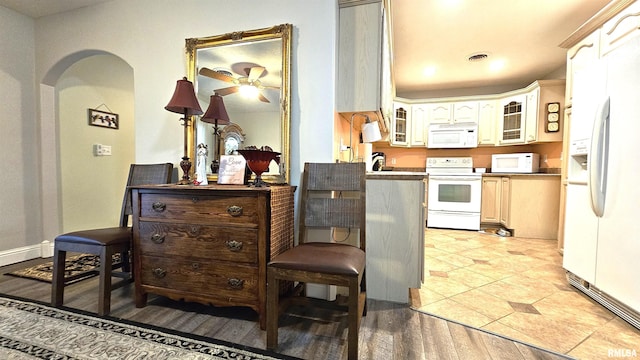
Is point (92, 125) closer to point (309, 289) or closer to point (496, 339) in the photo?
point (309, 289)

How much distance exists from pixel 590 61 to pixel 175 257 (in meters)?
3.86

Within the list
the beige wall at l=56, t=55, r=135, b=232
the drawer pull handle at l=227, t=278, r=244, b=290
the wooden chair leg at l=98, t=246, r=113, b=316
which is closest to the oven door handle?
the drawer pull handle at l=227, t=278, r=244, b=290

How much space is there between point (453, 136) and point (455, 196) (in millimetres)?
1082

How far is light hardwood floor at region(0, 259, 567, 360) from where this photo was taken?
134 centimetres

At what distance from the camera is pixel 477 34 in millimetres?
3092

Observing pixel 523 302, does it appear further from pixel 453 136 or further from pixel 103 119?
pixel 103 119

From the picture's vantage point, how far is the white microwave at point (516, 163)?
13.3 feet

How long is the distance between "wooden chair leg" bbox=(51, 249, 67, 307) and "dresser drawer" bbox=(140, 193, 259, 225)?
58cm

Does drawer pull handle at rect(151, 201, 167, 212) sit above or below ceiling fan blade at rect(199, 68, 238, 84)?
below

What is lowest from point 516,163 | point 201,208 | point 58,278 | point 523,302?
point 523,302

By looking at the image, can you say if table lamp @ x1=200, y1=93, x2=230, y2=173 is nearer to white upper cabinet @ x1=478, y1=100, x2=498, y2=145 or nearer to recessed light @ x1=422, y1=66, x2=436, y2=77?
recessed light @ x1=422, y1=66, x2=436, y2=77

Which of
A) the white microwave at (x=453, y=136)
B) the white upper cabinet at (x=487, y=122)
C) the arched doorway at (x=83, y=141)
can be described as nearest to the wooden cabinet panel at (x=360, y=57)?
the arched doorway at (x=83, y=141)

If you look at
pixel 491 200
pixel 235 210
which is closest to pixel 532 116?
pixel 491 200

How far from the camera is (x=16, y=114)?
254 centimetres
